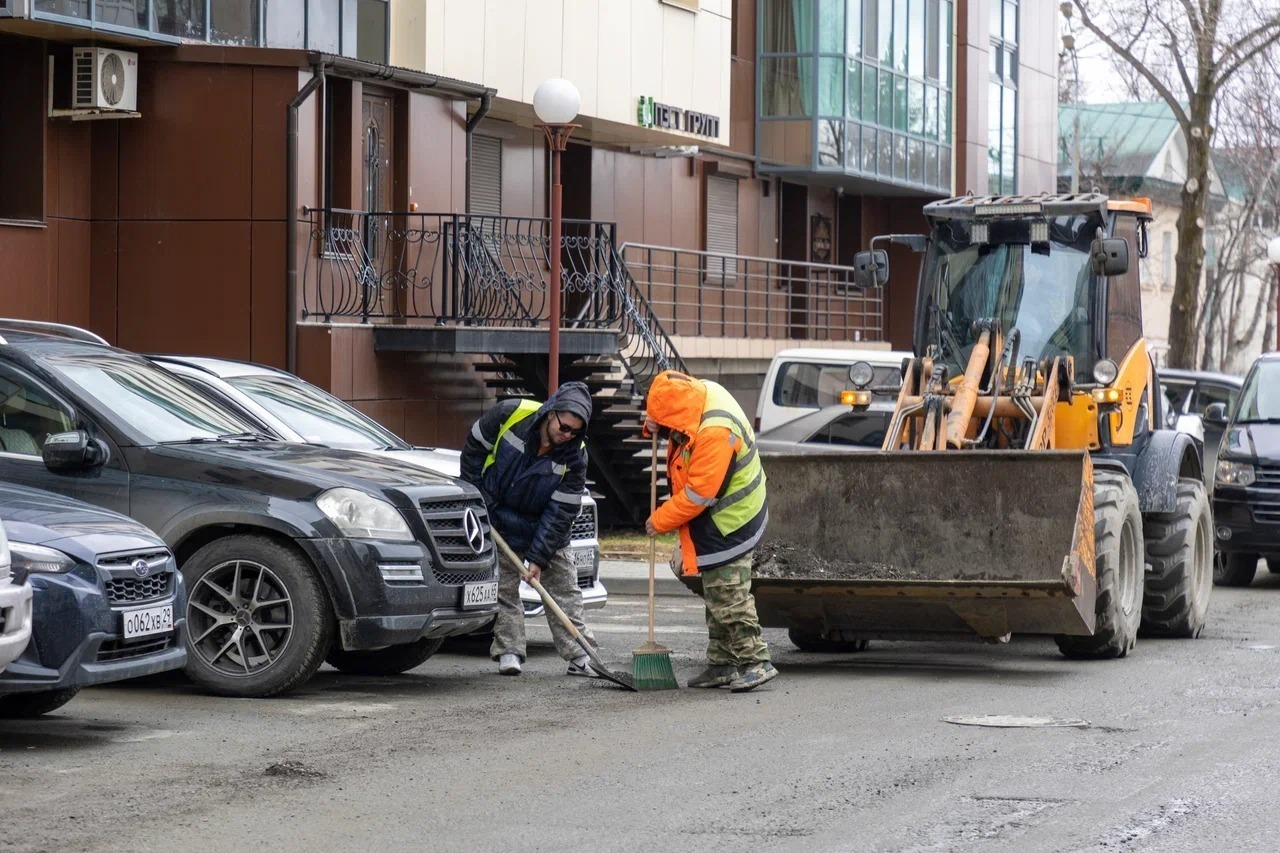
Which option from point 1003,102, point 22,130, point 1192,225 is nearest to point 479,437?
point 22,130

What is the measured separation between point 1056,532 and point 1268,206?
170 ft

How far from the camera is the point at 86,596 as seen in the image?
26.8ft

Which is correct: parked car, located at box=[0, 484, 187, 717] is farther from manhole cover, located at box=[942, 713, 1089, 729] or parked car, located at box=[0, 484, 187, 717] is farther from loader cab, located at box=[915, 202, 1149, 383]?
loader cab, located at box=[915, 202, 1149, 383]

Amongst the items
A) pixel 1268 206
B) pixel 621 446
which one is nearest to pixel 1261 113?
pixel 1268 206

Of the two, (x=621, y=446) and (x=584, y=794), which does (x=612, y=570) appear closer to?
(x=621, y=446)

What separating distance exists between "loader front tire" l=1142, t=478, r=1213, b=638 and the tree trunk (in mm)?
21889

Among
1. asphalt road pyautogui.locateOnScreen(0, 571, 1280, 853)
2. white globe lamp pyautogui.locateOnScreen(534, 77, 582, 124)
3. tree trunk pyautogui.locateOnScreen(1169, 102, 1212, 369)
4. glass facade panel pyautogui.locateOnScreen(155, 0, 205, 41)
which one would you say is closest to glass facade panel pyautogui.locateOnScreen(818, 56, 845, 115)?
tree trunk pyautogui.locateOnScreen(1169, 102, 1212, 369)

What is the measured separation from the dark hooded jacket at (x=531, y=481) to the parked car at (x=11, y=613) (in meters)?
3.31

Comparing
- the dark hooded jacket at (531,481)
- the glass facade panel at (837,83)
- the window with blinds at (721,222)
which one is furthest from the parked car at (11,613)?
the glass facade panel at (837,83)

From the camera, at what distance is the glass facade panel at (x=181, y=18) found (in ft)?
63.1

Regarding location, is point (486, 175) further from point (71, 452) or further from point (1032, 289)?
Answer: point (71, 452)

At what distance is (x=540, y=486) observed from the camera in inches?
421

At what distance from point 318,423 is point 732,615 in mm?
3238

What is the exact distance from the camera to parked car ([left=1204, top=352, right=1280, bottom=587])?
58.1 feet
